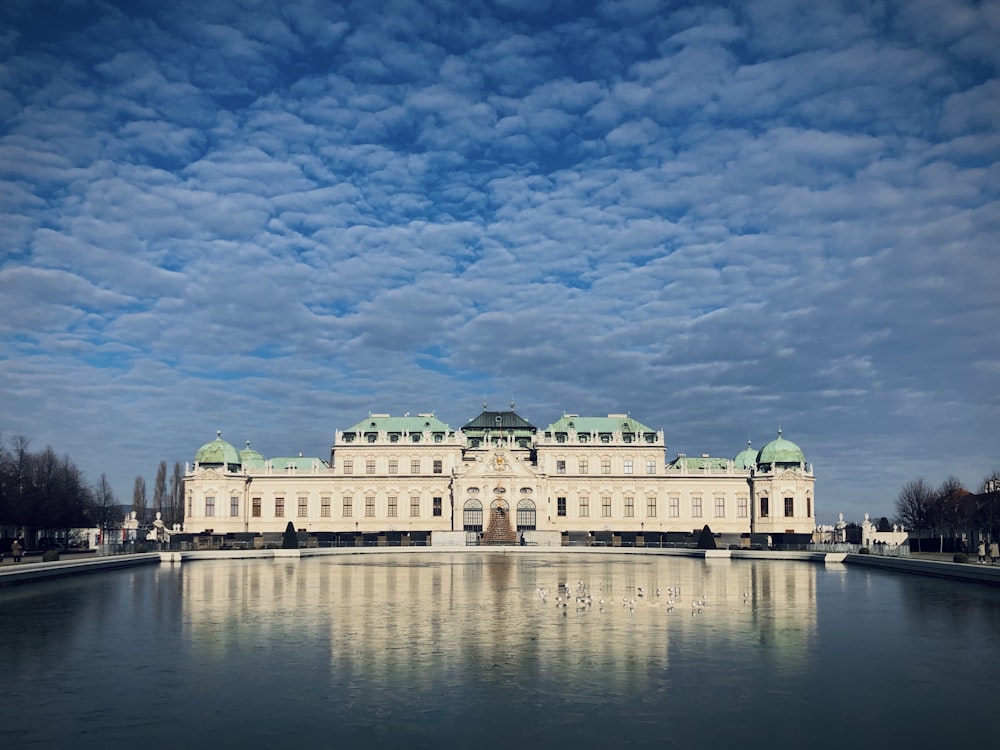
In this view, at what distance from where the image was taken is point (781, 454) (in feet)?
403

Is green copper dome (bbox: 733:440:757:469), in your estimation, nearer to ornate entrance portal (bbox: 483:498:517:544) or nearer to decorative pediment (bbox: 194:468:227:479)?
ornate entrance portal (bbox: 483:498:517:544)

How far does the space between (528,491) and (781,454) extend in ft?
116

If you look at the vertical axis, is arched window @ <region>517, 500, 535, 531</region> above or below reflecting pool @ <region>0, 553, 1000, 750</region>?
above

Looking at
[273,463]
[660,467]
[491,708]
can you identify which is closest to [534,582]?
[491,708]

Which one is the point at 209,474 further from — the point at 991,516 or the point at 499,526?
the point at 991,516

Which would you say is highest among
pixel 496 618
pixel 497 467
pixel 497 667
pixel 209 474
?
pixel 497 467

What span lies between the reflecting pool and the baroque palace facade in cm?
7280

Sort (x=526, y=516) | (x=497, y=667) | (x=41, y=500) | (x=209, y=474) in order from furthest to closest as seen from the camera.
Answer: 1. (x=209, y=474)
2. (x=526, y=516)
3. (x=41, y=500)
4. (x=497, y=667)

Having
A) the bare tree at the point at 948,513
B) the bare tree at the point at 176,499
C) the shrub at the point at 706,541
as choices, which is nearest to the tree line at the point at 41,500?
the bare tree at the point at 176,499

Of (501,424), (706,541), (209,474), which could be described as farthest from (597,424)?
(209,474)

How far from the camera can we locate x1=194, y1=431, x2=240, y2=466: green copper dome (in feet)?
401

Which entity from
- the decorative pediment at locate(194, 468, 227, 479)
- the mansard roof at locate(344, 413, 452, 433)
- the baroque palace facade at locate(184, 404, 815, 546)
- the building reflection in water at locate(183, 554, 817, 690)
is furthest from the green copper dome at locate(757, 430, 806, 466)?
the decorative pediment at locate(194, 468, 227, 479)

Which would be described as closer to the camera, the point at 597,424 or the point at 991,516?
the point at 991,516

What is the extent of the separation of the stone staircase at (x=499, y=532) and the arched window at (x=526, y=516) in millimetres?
3347
